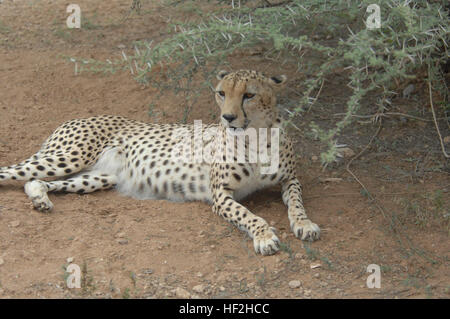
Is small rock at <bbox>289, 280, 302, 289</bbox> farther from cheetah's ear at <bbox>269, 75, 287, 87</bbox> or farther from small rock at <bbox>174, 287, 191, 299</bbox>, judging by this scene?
cheetah's ear at <bbox>269, 75, 287, 87</bbox>

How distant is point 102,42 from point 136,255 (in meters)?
3.96

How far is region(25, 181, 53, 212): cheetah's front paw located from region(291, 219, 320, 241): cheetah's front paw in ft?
A: 5.57

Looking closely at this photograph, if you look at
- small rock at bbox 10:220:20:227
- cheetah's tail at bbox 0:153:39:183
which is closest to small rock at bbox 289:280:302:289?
small rock at bbox 10:220:20:227

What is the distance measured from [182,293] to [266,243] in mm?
698

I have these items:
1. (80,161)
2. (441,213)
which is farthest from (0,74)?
(441,213)

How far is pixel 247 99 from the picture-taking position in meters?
4.13

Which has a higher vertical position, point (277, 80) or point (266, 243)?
point (277, 80)

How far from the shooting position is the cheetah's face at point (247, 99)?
13.2ft

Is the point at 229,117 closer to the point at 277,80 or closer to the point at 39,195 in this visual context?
the point at 277,80

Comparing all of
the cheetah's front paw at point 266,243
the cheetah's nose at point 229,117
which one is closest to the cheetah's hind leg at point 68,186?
the cheetah's nose at point 229,117

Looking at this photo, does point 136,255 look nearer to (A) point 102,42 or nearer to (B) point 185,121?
(B) point 185,121

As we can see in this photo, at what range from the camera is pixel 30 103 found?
6066 millimetres

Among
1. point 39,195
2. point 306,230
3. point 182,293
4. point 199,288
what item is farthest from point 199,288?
point 39,195

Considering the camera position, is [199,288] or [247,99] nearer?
[199,288]
